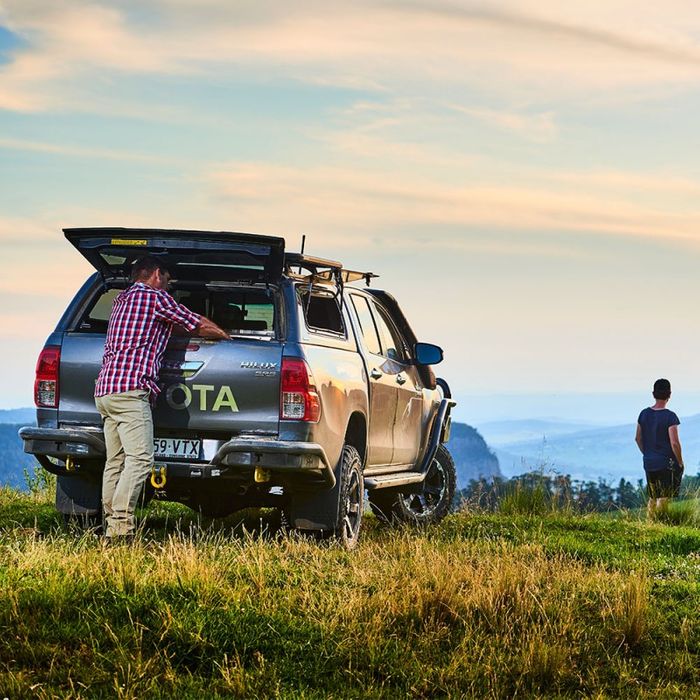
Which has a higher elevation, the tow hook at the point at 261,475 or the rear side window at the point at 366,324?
the rear side window at the point at 366,324

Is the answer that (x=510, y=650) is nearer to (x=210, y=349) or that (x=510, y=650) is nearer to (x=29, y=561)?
(x=29, y=561)

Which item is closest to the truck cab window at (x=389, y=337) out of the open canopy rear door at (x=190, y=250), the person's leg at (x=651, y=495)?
the open canopy rear door at (x=190, y=250)

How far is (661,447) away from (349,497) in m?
7.51

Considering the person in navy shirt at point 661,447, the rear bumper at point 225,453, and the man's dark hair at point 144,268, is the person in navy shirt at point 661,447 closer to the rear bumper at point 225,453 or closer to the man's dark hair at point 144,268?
the rear bumper at point 225,453

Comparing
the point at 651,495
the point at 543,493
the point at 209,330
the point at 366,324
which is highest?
the point at 366,324

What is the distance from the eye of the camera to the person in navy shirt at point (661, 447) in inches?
645

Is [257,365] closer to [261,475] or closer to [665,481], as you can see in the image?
[261,475]

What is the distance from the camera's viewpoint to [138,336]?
9.22 meters

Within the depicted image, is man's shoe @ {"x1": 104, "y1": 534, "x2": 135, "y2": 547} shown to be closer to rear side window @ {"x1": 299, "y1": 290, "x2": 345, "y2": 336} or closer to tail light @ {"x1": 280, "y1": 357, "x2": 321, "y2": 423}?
tail light @ {"x1": 280, "y1": 357, "x2": 321, "y2": 423}

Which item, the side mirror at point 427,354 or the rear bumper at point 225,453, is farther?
the side mirror at point 427,354

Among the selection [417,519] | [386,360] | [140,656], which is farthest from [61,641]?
[417,519]

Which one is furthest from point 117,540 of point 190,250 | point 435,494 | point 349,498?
point 435,494

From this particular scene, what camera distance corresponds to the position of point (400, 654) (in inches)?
249

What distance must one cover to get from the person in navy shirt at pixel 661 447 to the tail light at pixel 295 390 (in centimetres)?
829
